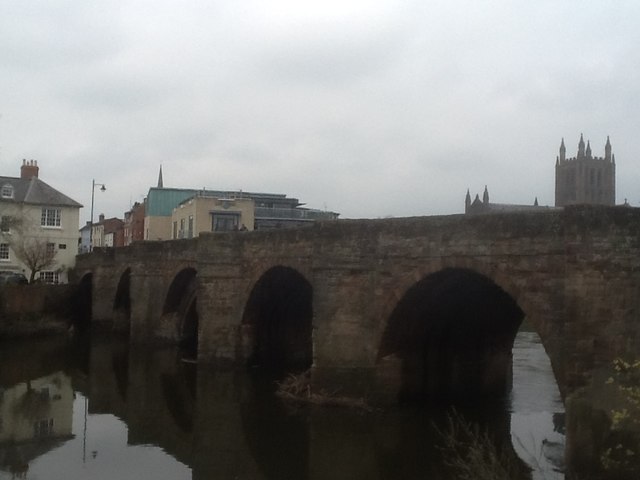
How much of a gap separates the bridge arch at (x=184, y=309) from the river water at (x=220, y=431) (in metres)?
6.28

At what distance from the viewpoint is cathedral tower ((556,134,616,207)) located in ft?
292

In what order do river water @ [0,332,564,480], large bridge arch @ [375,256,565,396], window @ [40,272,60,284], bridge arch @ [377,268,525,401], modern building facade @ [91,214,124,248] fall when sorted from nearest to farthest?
large bridge arch @ [375,256,565,396] → river water @ [0,332,564,480] → bridge arch @ [377,268,525,401] → window @ [40,272,60,284] → modern building facade @ [91,214,124,248]

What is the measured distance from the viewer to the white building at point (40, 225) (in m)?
42.6

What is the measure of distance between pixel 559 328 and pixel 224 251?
532 inches

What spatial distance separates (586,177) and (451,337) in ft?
252

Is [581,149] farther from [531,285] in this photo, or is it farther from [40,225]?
[531,285]

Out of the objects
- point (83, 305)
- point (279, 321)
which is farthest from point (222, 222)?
point (279, 321)

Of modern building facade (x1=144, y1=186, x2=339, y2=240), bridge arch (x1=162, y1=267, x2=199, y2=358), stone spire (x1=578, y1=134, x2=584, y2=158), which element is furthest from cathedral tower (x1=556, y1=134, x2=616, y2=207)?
bridge arch (x1=162, y1=267, x2=199, y2=358)

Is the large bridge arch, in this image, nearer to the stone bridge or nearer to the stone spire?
the stone bridge

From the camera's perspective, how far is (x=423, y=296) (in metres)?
17.5

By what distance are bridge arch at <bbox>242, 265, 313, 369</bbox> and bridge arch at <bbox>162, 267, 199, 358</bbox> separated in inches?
227

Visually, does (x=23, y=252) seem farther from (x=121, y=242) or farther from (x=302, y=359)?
(x=121, y=242)

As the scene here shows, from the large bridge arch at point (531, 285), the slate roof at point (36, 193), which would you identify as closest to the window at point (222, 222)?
the slate roof at point (36, 193)

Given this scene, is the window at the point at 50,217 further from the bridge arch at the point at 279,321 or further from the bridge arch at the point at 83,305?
the bridge arch at the point at 279,321
